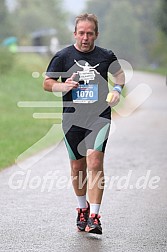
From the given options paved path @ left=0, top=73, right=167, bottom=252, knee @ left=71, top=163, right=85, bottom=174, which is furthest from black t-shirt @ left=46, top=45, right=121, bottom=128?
paved path @ left=0, top=73, right=167, bottom=252

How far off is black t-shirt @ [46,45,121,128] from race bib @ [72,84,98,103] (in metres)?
0.03

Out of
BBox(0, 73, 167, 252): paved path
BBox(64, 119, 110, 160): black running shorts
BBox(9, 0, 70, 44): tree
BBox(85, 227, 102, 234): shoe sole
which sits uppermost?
BBox(64, 119, 110, 160): black running shorts

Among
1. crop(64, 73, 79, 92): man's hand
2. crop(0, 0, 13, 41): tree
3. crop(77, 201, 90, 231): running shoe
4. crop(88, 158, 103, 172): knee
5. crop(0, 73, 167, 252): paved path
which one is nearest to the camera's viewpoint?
crop(0, 73, 167, 252): paved path

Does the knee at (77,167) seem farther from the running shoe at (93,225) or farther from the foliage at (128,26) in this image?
the foliage at (128,26)

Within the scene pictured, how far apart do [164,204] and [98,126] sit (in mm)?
2080

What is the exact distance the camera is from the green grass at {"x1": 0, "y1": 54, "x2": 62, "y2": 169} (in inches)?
615

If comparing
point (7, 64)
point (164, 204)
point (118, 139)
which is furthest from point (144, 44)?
point (164, 204)

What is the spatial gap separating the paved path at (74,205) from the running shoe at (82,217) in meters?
0.08

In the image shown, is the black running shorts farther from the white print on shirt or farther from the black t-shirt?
the white print on shirt

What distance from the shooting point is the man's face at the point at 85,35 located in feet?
24.8

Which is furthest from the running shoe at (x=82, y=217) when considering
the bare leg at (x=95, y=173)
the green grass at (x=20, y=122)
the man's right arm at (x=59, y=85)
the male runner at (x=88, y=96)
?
the green grass at (x=20, y=122)

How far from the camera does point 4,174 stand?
11906 millimetres

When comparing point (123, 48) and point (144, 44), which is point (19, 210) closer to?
point (123, 48)

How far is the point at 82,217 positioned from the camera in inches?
314
